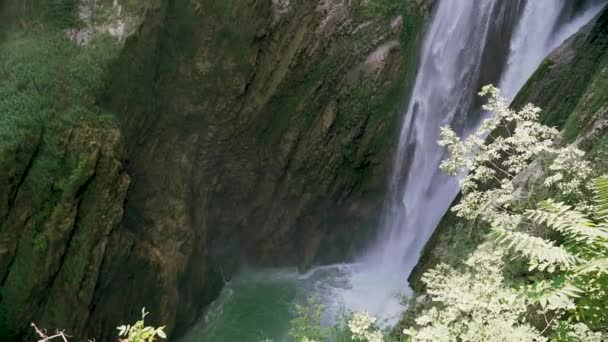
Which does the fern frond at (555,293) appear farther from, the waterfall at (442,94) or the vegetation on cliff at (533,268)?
the waterfall at (442,94)

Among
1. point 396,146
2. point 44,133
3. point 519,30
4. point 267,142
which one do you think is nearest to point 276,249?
point 267,142

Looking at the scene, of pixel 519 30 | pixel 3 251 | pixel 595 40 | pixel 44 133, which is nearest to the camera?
pixel 3 251

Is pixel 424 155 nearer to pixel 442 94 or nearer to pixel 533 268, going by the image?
pixel 442 94

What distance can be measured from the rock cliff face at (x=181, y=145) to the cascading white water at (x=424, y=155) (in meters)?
0.62

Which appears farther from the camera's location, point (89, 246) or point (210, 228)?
point (210, 228)

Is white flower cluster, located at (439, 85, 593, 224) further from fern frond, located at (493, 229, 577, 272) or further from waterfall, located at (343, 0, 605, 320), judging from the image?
waterfall, located at (343, 0, 605, 320)

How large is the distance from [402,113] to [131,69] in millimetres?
9072

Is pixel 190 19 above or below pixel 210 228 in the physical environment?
above

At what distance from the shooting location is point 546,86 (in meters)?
13.6

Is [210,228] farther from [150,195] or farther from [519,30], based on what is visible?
[519,30]

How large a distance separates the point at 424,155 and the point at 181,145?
8.19 metres

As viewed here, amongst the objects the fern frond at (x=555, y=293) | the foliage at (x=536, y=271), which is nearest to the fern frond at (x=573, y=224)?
the foliage at (x=536, y=271)

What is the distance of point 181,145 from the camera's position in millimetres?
15492

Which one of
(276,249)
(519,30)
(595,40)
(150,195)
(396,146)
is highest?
(519,30)
